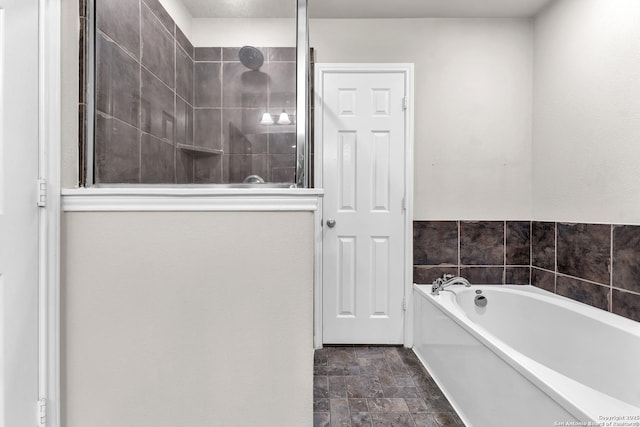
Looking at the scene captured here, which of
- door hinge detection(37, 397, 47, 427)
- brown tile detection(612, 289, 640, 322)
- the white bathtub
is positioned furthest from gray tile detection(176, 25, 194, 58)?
brown tile detection(612, 289, 640, 322)

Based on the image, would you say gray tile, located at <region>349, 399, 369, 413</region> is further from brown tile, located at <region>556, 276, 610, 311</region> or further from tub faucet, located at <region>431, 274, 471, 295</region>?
brown tile, located at <region>556, 276, 610, 311</region>

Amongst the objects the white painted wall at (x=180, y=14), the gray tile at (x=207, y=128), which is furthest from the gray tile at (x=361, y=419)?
the white painted wall at (x=180, y=14)

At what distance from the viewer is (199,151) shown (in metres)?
1.21

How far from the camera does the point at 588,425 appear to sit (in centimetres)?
89

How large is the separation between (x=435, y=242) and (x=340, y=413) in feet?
4.51

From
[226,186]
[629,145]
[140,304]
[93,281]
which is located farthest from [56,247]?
[629,145]

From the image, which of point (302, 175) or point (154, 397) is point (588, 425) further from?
point (154, 397)

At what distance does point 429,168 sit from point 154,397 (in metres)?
2.20

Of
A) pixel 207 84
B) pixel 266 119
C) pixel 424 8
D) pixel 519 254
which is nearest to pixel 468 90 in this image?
pixel 424 8

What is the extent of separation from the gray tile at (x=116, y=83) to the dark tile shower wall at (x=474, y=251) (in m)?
1.96

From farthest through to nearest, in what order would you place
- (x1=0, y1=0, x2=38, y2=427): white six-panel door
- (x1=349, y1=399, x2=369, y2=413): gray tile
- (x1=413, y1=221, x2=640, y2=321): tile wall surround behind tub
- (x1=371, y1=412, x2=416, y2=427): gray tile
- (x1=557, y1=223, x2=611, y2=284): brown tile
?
1. (x1=413, y1=221, x2=640, y2=321): tile wall surround behind tub
2. (x1=557, y1=223, x2=611, y2=284): brown tile
3. (x1=349, y1=399, x2=369, y2=413): gray tile
4. (x1=371, y1=412, x2=416, y2=427): gray tile
5. (x1=0, y1=0, x2=38, y2=427): white six-panel door

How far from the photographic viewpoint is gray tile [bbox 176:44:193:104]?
47.6 inches

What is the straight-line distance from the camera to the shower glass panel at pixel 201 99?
3.92 feet

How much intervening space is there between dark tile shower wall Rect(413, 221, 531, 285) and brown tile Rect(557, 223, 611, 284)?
30 cm
